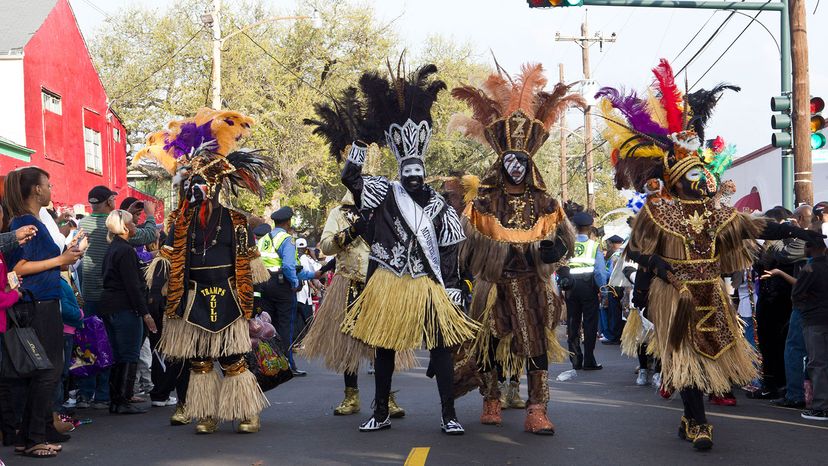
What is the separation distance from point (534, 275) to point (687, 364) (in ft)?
4.77

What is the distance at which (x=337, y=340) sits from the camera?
8.96 m

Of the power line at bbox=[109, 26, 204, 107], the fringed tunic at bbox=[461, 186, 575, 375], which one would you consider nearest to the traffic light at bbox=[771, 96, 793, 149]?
the fringed tunic at bbox=[461, 186, 575, 375]

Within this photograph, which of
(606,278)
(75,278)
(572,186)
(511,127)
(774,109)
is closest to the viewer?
(511,127)

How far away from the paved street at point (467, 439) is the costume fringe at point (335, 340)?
48cm

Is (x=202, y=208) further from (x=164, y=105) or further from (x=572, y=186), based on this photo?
(x=572, y=186)

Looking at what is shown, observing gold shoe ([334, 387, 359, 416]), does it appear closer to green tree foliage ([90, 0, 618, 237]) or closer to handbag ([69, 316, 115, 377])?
handbag ([69, 316, 115, 377])

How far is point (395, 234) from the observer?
25.5 feet

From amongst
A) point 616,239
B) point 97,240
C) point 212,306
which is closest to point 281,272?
point 97,240

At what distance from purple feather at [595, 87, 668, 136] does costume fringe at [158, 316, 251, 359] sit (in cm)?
350

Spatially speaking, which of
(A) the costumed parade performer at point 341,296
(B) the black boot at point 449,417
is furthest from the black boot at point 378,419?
(A) the costumed parade performer at point 341,296

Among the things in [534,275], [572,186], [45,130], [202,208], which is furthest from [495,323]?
[572,186]

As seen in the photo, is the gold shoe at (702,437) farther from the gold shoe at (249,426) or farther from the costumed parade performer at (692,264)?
the gold shoe at (249,426)

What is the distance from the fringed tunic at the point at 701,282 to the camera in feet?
24.1

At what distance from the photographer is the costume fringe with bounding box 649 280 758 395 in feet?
23.7
